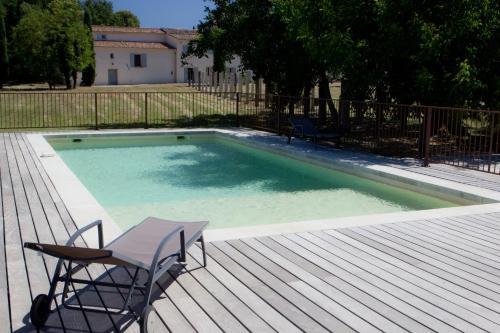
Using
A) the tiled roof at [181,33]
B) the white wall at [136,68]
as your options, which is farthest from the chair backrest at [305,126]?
the tiled roof at [181,33]

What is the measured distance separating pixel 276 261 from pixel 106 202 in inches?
198

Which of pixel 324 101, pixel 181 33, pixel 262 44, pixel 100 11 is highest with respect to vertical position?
pixel 100 11

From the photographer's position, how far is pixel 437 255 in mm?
4934

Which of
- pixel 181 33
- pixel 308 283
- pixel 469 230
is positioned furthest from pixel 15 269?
pixel 181 33

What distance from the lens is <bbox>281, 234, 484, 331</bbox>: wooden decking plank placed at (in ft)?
11.6

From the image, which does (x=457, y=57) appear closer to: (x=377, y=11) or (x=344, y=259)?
(x=377, y=11)

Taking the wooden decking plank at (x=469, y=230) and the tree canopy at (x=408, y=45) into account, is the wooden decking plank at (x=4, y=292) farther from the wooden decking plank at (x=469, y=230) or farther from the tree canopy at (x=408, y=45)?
the tree canopy at (x=408, y=45)

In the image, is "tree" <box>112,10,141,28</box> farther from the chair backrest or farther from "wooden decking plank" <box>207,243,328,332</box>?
"wooden decking plank" <box>207,243,328,332</box>

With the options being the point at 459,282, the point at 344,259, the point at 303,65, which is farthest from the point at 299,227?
the point at 303,65

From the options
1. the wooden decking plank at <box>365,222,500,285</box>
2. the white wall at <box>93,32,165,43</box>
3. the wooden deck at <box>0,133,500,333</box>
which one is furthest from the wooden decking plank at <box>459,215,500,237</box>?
the white wall at <box>93,32,165,43</box>

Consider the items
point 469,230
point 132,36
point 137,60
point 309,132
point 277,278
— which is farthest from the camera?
point 132,36

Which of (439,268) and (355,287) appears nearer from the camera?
(355,287)

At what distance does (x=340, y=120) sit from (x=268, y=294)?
32.5ft

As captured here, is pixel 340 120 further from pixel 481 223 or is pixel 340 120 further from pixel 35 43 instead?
pixel 35 43
